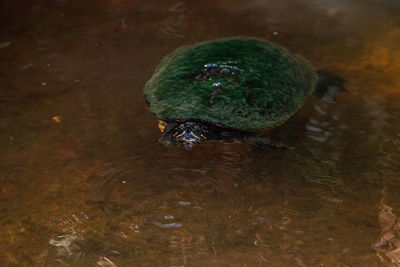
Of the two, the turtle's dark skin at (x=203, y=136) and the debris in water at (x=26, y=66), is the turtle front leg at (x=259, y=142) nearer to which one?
the turtle's dark skin at (x=203, y=136)

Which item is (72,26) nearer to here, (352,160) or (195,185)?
(195,185)

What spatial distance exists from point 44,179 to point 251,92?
1500mm

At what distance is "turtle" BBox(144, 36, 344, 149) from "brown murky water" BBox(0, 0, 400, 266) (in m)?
0.15

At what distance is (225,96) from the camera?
2885 millimetres

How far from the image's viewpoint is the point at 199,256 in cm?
215

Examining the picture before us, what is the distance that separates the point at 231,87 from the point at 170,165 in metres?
0.69

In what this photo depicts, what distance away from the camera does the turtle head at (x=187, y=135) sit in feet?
9.50

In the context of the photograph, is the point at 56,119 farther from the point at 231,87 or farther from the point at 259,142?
the point at 259,142

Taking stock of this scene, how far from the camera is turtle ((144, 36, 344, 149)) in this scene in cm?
284

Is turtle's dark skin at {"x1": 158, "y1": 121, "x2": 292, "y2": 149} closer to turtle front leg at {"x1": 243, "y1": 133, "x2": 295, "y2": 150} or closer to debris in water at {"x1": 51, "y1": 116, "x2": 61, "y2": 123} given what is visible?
turtle front leg at {"x1": 243, "y1": 133, "x2": 295, "y2": 150}

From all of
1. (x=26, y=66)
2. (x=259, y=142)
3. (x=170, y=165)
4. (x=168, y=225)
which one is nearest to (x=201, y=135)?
(x=170, y=165)

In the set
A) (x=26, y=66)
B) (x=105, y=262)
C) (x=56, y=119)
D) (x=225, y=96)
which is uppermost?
(x=225, y=96)

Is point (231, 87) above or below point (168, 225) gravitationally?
above

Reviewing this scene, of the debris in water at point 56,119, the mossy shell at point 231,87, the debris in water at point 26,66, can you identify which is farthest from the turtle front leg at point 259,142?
the debris in water at point 26,66
